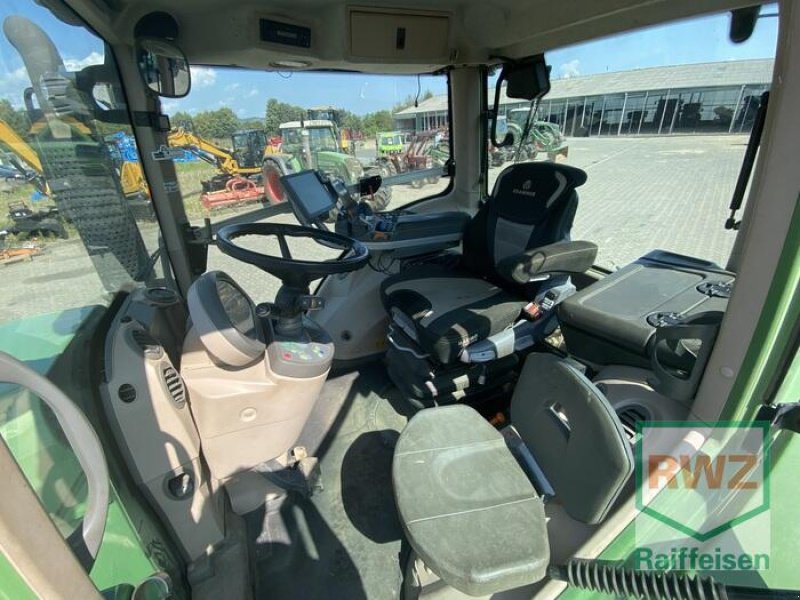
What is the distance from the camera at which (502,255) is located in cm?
216

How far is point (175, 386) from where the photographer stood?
1.05m

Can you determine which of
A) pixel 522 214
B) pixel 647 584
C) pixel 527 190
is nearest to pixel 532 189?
pixel 527 190

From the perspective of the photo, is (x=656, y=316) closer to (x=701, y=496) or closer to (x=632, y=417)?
(x=632, y=417)

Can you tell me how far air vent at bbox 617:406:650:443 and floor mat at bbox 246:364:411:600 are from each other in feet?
2.99

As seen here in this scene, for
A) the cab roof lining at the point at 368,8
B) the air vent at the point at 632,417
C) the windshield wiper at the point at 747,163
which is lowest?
the air vent at the point at 632,417

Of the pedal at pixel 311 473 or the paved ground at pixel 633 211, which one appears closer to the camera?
the paved ground at pixel 633 211

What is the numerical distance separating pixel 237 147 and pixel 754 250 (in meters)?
2.07

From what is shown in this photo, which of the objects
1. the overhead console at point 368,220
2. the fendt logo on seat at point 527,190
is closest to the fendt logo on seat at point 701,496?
the fendt logo on seat at point 527,190

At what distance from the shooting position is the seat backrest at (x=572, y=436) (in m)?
0.77

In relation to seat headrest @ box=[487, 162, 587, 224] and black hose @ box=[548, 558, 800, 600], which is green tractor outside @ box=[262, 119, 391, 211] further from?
black hose @ box=[548, 558, 800, 600]

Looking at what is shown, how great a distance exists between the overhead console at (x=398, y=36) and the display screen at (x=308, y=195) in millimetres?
634

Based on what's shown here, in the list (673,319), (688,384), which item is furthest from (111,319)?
(673,319)

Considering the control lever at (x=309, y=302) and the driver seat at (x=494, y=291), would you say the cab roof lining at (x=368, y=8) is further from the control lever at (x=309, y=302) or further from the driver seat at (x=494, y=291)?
the control lever at (x=309, y=302)

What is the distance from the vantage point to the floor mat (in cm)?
130
